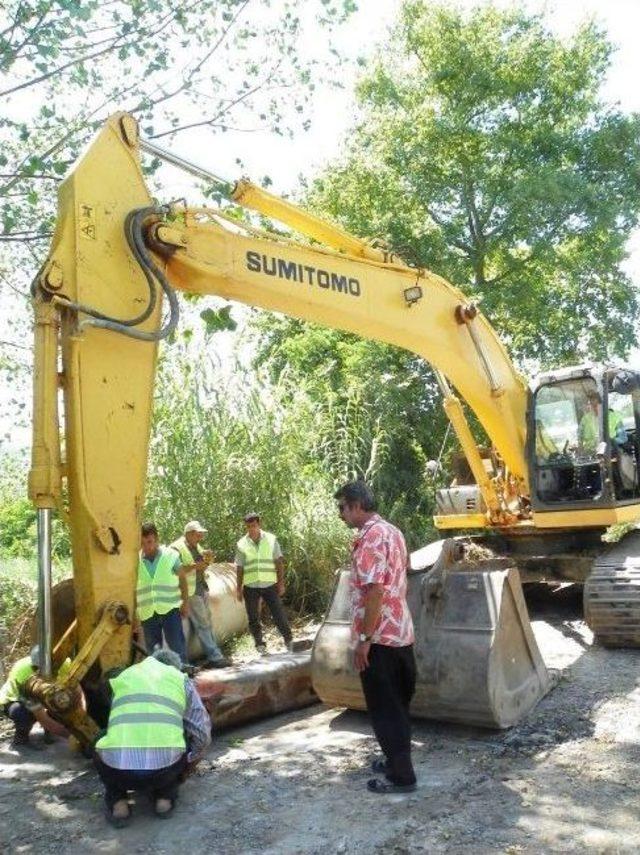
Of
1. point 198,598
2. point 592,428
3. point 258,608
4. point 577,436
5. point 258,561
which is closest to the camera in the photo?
point 198,598

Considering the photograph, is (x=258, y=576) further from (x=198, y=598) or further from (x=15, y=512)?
(x=15, y=512)

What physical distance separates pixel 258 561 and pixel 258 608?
0.53 meters

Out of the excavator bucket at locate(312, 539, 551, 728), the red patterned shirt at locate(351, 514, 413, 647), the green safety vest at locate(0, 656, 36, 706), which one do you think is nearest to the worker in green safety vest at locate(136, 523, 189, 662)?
the green safety vest at locate(0, 656, 36, 706)

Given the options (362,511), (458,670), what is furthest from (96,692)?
(458,670)

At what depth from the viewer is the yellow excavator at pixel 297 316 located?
14.9 ft

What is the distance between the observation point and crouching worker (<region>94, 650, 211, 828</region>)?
4320mm

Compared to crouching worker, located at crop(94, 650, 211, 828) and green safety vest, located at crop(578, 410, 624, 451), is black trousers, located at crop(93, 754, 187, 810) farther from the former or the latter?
green safety vest, located at crop(578, 410, 624, 451)

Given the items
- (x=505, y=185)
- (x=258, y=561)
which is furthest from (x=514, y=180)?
A: (x=258, y=561)

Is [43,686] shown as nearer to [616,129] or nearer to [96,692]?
[96,692]

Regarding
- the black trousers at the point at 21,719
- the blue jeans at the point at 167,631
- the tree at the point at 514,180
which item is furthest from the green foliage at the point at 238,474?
the tree at the point at 514,180

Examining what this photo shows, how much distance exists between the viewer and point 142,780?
14.3ft

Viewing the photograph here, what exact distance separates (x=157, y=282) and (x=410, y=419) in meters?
13.0

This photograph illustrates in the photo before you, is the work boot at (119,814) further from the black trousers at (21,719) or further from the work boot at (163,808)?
the black trousers at (21,719)

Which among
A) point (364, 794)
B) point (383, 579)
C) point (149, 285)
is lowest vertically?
point (364, 794)
